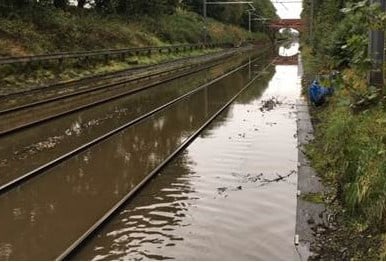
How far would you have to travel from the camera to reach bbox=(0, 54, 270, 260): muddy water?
782 cm

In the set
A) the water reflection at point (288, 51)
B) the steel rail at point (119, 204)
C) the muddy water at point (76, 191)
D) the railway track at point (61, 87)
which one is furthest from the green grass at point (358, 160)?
the water reflection at point (288, 51)

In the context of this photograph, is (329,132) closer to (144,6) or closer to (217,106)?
(217,106)

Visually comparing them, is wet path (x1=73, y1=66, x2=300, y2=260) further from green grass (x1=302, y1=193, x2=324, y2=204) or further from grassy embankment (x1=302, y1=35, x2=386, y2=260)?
grassy embankment (x1=302, y1=35, x2=386, y2=260)

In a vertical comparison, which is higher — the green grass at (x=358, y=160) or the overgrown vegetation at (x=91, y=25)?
the overgrown vegetation at (x=91, y=25)

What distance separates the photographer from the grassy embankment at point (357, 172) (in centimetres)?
699

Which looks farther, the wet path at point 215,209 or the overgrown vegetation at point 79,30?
the overgrown vegetation at point 79,30

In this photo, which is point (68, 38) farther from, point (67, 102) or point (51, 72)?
point (67, 102)

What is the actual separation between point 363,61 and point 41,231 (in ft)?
17.4

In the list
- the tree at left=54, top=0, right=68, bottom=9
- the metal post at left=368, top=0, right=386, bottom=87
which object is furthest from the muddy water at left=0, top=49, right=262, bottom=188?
the tree at left=54, top=0, right=68, bottom=9

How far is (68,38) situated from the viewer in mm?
34438

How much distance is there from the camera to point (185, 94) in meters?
25.4

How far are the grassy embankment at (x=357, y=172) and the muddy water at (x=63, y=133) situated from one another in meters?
5.63

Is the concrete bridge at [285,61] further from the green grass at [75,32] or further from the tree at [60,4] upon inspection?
the tree at [60,4]

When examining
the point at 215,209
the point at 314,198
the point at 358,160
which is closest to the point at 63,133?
the point at 215,209
